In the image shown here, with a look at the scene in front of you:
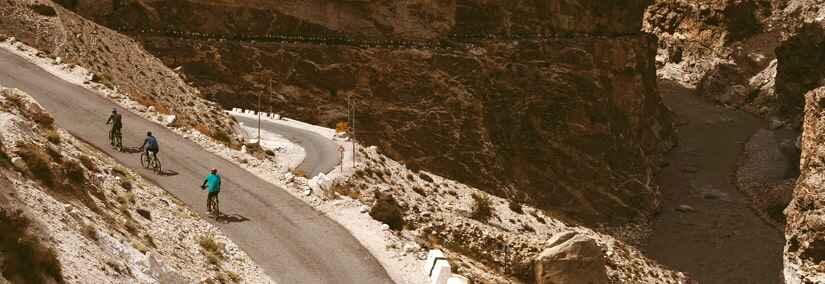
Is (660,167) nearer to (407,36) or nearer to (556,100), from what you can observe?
(556,100)

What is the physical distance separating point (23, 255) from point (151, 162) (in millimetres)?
16800

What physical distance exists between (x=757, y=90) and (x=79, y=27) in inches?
3411

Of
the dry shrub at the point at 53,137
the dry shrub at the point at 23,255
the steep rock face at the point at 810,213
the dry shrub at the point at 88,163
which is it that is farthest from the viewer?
the steep rock face at the point at 810,213

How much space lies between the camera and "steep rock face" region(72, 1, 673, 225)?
65.8 meters

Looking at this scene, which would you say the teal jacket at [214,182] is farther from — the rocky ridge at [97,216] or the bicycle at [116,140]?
the bicycle at [116,140]

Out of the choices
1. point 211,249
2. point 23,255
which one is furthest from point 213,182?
point 23,255

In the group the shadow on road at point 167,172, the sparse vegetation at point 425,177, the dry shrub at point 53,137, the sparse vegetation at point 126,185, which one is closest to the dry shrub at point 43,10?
the shadow on road at point 167,172

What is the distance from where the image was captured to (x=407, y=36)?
72.4m

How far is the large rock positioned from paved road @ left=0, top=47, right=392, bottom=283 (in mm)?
12552

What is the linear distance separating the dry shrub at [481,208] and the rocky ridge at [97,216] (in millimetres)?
19667

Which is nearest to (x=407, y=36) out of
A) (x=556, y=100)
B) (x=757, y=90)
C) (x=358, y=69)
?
(x=358, y=69)

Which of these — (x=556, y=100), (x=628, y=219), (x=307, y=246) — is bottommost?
(x=628, y=219)

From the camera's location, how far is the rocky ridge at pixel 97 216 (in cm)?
1672

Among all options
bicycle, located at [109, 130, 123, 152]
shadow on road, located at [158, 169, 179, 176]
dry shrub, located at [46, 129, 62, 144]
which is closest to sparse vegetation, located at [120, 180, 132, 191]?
dry shrub, located at [46, 129, 62, 144]
